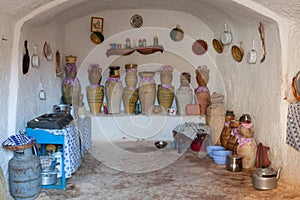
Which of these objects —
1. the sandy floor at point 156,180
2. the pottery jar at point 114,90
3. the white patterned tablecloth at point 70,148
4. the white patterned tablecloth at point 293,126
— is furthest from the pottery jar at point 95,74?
the white patterned tablecloth at point 293,126

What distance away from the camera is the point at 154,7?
455 centimetres

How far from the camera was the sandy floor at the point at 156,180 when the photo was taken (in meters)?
2.64

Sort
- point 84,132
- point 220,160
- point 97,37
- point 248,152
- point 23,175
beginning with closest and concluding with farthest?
point 23,175, point 248,152, point 220,160, point 84,132, point 97,37

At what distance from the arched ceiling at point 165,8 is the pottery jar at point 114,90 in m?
0.78

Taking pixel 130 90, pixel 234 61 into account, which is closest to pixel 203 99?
pixel 234 61

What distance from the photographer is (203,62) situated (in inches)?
188

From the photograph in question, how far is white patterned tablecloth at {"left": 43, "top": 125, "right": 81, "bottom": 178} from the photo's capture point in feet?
9.16

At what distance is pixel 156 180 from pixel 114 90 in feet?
5.60

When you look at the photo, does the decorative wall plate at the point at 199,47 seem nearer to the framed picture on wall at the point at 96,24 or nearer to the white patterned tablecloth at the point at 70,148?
the framed picture on wall at the point at 96,24

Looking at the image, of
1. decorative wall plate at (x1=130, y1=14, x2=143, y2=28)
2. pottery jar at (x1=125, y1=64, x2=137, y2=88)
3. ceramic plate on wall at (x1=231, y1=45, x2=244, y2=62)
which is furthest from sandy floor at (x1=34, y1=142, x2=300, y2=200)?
decorative wall plate at (x1=130, y1=14, x2=143, y2=28)

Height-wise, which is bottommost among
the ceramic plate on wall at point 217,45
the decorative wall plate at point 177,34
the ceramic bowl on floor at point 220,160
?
the ceramic bowl on floor at point 220,160

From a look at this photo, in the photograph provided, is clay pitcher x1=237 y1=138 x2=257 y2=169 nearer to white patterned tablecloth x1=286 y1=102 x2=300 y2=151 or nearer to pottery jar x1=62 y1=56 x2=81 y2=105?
white patterned tablecloth x1=286 y1=102 x2=300 y2=151

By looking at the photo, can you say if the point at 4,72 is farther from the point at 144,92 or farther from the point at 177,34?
the point at 177,34

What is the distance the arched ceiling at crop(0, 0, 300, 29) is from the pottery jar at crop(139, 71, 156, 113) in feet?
→ 2.86
